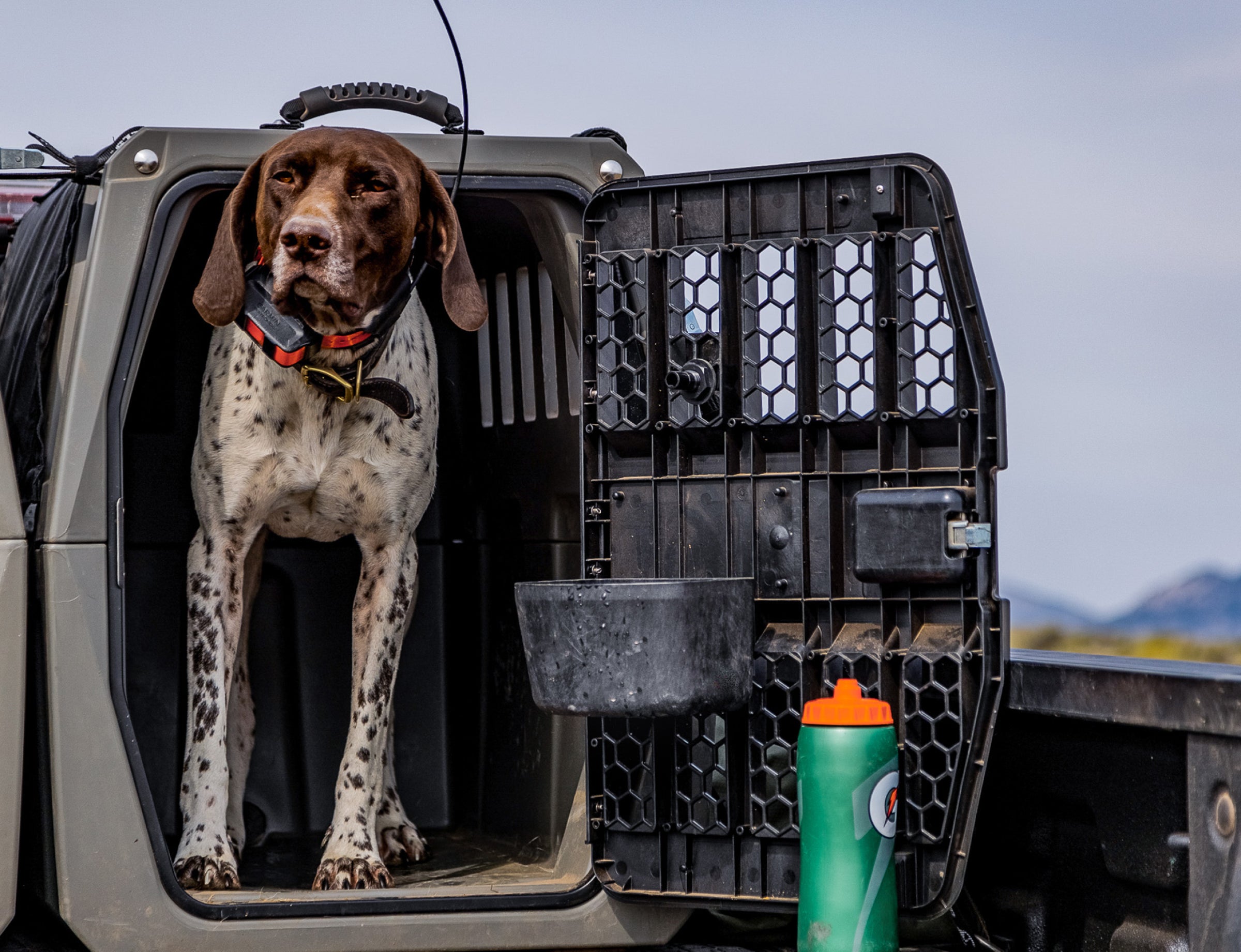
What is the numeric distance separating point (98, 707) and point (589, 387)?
3.10 feet

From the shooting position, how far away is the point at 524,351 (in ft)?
10.7

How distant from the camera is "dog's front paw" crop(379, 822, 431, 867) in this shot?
2.97 m

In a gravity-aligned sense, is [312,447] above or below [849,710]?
above

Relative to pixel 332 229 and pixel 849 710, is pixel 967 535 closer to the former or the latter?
pixel 849 710

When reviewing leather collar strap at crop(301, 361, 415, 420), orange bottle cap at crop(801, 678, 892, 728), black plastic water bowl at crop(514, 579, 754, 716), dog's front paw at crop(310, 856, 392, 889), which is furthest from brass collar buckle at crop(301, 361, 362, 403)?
orange bottle cap at crop(801, 678, 892, 728)

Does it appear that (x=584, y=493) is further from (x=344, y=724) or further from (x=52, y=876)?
(x=344, y=724)

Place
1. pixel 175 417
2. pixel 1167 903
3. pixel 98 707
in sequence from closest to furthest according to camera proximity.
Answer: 1. pixel 1167 903
2. pixel 98 707
3. pixel 175 417

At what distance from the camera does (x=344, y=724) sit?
3.51 metres

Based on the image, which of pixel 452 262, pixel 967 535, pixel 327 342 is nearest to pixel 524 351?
pixel 452 262

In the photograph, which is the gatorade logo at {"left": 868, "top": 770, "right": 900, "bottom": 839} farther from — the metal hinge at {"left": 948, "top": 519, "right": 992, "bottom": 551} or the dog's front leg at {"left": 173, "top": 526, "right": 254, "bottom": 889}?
the dog's front leg at {"left": 173, "top": 526, "right": 254, "bottom": 889}

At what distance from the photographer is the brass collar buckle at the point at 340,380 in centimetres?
261

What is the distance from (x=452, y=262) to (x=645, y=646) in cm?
96

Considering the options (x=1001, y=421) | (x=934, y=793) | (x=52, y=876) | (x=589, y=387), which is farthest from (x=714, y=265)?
(x=52, y=876)

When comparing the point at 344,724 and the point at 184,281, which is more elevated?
the point at 184,281
